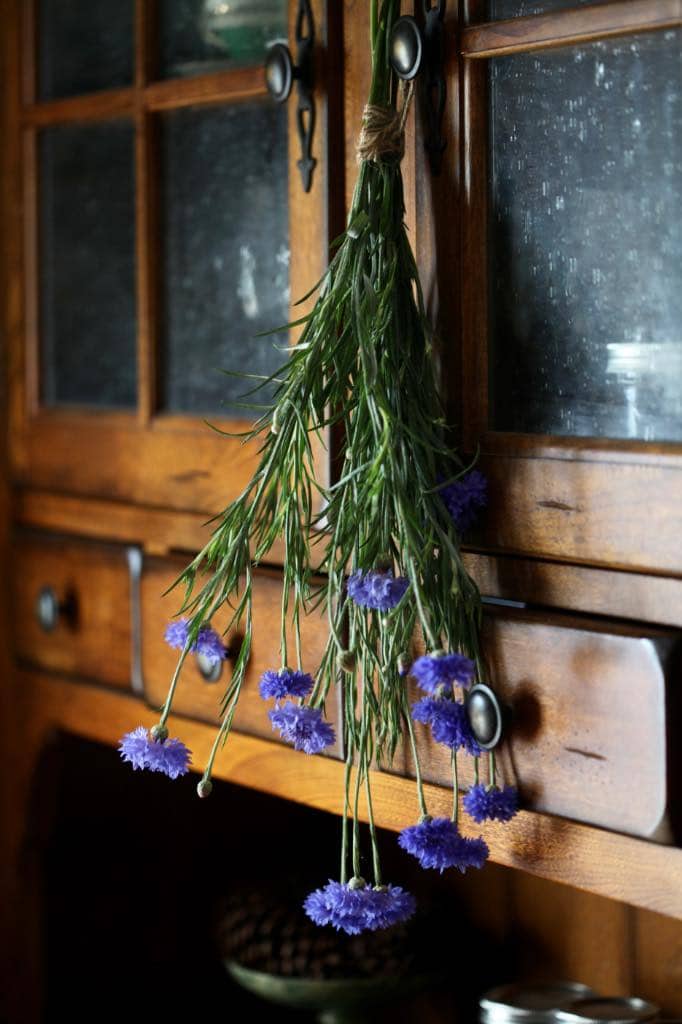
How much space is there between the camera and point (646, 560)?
0.71m

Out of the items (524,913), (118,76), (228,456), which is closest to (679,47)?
(228,456)

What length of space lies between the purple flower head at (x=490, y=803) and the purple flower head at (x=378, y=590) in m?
0.11

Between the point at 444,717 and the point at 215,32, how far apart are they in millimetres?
575

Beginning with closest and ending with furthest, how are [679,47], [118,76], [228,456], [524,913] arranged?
[679,47] → [228,456] → [118,76] → [524,913]

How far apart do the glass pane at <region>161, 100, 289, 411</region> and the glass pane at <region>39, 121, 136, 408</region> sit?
0.06 meters

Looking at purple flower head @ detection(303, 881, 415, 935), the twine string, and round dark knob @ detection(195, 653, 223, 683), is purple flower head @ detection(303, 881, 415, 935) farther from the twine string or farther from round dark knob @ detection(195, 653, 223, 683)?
the twine string

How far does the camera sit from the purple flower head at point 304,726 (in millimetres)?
717

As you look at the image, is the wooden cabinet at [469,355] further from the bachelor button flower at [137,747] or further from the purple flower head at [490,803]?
the bachelor button flower at [137,747]

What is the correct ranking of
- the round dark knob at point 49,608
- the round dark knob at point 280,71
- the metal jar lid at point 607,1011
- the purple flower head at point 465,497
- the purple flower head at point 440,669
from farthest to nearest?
1. the round dark knob at point 49,608
2. the metal jar lid at point 607,1011
3. the round dark knob at point 280,71
4. the purple flower head at point 465,497
5. the purple flower head at point 440,669

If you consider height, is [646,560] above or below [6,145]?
below

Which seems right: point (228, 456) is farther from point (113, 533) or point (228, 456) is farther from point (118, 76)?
point (118, 76)

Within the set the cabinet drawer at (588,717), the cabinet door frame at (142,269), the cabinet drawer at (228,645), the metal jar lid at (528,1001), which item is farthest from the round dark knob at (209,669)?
the metal jar lid at (528,1001)

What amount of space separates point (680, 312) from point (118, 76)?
593 millimetres

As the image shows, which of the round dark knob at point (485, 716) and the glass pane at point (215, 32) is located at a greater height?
the glass pane at point (215, 32)
